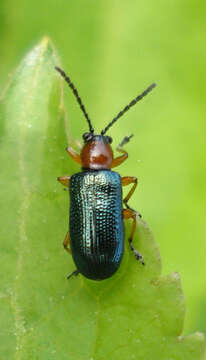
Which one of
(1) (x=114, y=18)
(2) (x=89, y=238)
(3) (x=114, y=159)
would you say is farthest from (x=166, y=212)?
(1) (x=114, y=18)

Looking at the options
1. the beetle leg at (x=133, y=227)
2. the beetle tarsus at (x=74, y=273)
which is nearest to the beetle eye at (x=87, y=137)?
the beetle leg at (x=133, y=227)

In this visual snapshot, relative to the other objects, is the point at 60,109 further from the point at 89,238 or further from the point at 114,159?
the point at 114,159

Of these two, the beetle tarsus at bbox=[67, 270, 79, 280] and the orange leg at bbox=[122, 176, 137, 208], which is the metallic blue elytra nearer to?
the beetle tarsus at bbox=[67, 270, 79, 280]

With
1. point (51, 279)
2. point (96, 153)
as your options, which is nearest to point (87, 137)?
point (96, 153)

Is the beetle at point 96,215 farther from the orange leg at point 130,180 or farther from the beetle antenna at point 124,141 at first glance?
the beetle antenna at point 124,141

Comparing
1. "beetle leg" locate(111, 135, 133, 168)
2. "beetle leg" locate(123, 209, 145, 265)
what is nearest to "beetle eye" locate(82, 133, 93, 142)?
"beetle leg" locate(111, 135, 133, 168)

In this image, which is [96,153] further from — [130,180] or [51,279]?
[51,279]
